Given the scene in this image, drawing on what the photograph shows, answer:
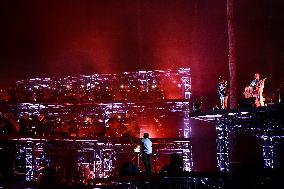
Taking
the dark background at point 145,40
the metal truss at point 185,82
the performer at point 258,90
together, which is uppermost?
the dark background at point 145,40

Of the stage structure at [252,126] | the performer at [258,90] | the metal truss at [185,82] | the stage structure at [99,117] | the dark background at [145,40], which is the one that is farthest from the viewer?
the dark background at [145,40]

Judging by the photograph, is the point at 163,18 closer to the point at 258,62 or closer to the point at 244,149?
the point at 258,62

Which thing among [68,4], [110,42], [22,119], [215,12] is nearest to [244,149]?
[215,12]

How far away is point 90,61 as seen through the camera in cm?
2116

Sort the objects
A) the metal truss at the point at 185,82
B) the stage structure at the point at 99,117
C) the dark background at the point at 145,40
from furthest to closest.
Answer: the dark background at the point at 145,40
the metal truss at the point at 185,82
the stage structure at the point at 99,117

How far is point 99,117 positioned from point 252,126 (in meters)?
6.41

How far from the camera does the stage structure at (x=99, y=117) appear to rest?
17312 mm

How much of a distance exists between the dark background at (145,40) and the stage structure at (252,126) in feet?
5.77

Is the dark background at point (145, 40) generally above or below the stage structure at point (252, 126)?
above

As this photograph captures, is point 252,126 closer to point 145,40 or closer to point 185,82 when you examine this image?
point 185,82

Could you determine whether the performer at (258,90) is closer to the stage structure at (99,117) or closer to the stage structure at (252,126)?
the stage structure at (252,126)

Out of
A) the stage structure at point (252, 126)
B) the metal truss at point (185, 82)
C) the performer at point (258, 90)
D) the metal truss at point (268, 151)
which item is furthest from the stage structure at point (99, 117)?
the metal truss at point (268, 151)

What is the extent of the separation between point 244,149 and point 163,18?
7.05 metres

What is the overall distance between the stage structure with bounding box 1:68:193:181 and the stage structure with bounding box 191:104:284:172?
5.50ft
